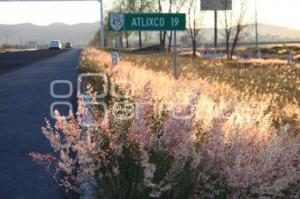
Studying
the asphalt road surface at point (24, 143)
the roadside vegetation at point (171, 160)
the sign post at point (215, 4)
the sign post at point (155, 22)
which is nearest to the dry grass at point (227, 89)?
the roadside vegetation at point (171, 160)

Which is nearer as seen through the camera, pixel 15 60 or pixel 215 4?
pixel 15 60

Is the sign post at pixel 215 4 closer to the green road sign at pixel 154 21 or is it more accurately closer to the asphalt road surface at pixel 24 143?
the asphalt road surface at pixel 24 143

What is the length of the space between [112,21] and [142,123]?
504 inches

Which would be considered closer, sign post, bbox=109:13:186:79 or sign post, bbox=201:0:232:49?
sign post, bbox=109:13:186:79

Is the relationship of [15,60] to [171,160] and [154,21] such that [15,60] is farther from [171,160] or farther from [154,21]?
[171,160]

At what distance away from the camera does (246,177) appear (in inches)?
203

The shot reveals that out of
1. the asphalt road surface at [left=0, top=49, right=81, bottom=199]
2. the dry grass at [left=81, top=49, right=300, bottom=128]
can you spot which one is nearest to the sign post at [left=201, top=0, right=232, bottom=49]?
the dry grass at [left=81, top=49, right=300, bottom=128]

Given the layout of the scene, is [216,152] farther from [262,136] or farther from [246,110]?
[246,110]

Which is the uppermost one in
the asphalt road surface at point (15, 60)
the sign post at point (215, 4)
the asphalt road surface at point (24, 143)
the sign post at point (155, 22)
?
the sign post at point (215, 4)

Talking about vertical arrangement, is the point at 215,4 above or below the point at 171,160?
above

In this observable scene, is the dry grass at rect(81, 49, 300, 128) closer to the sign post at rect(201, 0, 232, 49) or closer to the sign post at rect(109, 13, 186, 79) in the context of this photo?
the sign post at rect(109, 13, 186, 79)

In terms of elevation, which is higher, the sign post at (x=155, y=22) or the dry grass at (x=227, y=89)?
the sign post at (x=155, y=22)

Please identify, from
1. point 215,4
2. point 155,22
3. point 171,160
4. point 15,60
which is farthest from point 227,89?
point 215,4

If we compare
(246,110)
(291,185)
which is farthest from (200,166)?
(246,110)
